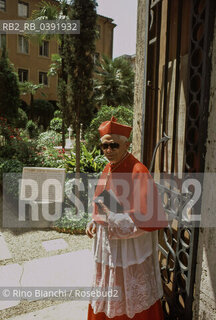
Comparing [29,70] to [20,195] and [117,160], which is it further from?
[117,160]

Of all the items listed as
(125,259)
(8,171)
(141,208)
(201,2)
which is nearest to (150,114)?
(201,2)

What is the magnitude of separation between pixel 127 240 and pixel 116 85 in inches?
818

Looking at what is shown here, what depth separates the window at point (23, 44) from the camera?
23.8 m

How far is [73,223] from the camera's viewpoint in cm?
519

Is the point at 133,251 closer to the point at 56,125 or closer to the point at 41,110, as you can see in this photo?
the point at 56,125

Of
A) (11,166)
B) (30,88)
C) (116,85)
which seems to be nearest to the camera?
(11,166)

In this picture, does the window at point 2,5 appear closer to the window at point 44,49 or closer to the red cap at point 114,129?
the window at point 44,49

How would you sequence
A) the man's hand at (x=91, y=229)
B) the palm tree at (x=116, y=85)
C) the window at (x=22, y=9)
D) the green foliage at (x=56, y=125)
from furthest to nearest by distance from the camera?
Answer: the window at (x=22, y=9), the palm tree at (x=116, y=85), the green foliage at (x=56, y=125), the man's hand at (x=91, y=229)

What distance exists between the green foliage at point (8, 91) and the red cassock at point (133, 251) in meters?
10.0

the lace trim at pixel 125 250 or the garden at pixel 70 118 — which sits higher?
the garden at pixel 70 118

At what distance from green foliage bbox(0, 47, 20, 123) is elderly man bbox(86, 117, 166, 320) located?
9.90m

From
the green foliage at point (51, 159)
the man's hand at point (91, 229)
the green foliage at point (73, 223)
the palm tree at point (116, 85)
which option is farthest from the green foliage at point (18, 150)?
the palm tree at point (116, 85)

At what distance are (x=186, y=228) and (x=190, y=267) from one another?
295mm

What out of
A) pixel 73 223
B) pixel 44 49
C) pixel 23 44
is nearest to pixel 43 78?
pixel 44 49
